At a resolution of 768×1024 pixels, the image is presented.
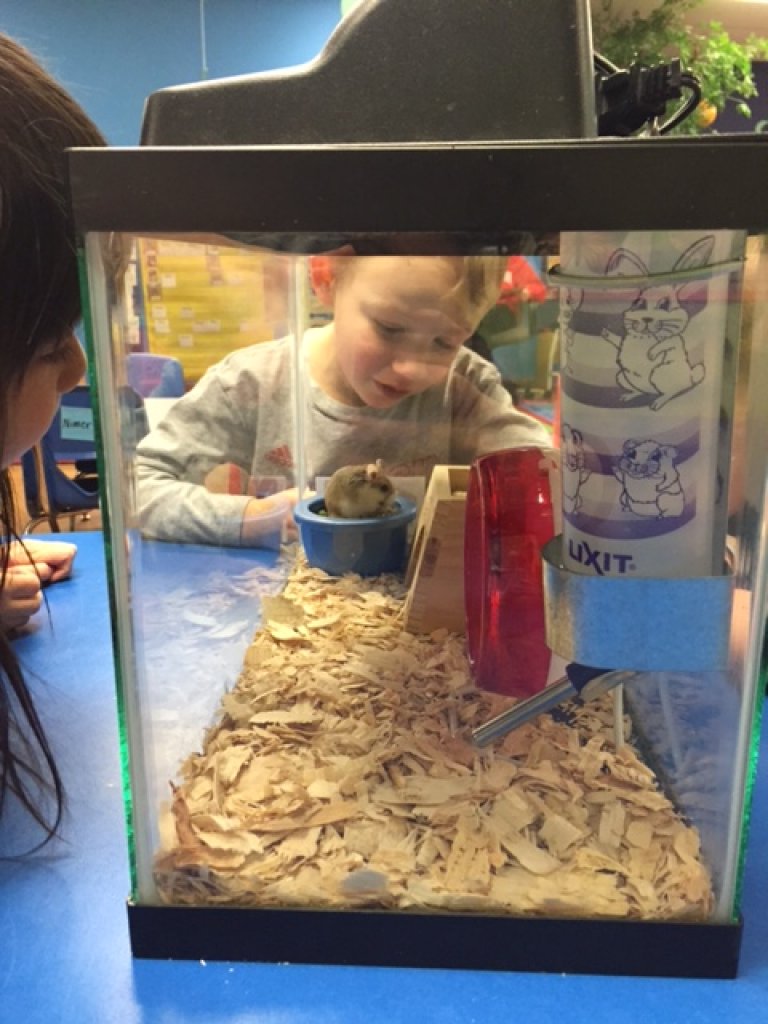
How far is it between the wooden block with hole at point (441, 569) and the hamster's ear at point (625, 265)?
0.35m

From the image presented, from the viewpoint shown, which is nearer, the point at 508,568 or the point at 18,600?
the point at 508,568

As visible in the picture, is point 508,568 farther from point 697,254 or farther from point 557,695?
point 697,254

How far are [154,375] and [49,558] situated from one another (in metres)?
0.57

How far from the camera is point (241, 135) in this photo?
42 cm

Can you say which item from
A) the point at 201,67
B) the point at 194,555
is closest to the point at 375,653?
the point at 194,555

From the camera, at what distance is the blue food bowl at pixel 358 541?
2.80ft

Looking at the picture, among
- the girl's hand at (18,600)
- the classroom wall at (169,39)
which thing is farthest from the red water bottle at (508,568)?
the classroom wall at (169,39)

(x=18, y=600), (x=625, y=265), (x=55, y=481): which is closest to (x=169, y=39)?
(x=55, y=481)

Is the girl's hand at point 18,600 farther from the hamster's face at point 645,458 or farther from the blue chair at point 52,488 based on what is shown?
the blue chair at point 52,488

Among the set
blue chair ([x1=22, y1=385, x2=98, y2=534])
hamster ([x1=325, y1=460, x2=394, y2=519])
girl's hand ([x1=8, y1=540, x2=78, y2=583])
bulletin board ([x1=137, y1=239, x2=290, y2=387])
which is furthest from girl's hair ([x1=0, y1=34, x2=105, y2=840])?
blue chair ([x1=22, y1=385, x2=98, y2=534])

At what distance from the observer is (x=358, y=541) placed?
866mm

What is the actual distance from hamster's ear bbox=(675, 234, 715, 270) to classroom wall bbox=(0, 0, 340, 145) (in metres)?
3.09

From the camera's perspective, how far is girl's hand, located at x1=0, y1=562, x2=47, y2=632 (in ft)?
2.75

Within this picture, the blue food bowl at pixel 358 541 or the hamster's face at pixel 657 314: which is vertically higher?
the hamster's face at pixel 657 314
